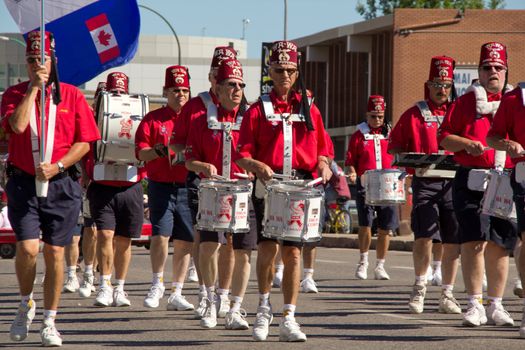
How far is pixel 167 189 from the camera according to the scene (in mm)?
14430

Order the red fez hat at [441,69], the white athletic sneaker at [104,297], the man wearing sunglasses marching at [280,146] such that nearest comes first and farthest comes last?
the man wearing sunglasses marching at [280,146] < the red fez hat at [441,69] < the white athletic sneaker at [104,297]

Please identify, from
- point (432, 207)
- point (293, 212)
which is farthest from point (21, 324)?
point (432, 207)

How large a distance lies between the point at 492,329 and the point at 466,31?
4068cm

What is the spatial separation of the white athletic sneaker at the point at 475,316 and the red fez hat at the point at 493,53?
2.02m

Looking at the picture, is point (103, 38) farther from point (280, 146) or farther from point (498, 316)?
point (498, 316)

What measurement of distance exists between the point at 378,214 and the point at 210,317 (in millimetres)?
7030

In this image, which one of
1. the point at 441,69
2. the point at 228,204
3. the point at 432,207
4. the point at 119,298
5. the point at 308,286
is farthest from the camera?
the point at 308,286

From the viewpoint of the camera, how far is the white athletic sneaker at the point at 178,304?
1386 cm

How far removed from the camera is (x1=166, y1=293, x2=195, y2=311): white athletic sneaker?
13.9 metres

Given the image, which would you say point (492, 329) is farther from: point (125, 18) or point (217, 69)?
point (125, 18)

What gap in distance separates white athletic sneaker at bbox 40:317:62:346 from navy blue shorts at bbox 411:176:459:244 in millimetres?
4406

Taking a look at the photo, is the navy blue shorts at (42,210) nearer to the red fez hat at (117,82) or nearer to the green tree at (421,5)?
Result: the red fez hat at (117,82)

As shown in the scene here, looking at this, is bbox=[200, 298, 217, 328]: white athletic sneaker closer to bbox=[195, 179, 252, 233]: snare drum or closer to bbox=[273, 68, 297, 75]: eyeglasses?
bbox=[195, 179, 252, 233]: snare drum

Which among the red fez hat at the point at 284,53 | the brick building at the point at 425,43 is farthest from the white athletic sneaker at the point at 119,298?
the brick building at the point at 425,43
